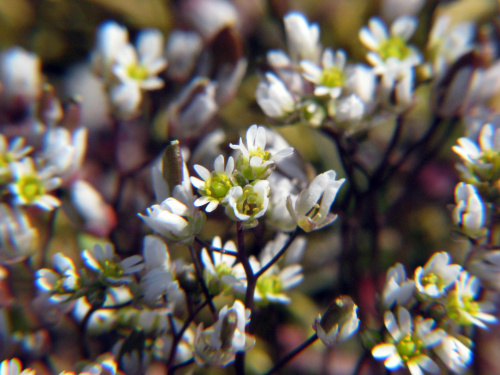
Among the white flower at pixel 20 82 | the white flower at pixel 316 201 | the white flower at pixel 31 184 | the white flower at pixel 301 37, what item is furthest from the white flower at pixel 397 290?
the white flower at pixel 20 82

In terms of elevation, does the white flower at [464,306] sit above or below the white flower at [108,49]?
below

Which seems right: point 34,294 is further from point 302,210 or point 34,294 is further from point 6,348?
point 302,210

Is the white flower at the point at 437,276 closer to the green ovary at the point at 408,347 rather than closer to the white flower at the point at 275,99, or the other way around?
the green ovary at the point at 408,347

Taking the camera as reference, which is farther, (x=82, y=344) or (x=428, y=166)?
(x=428, y=166)

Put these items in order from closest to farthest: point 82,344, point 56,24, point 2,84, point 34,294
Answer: point 82,344
point 34,294
point 2,84
point 56,24

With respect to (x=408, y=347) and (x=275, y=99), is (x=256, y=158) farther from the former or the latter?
(x=408, y=347)

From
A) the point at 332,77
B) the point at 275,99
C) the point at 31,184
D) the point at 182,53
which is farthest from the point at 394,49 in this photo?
the point at 31,184

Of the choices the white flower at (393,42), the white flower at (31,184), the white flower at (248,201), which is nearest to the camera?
the white flower at (248,201)

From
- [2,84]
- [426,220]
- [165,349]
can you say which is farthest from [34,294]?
[426,220]
